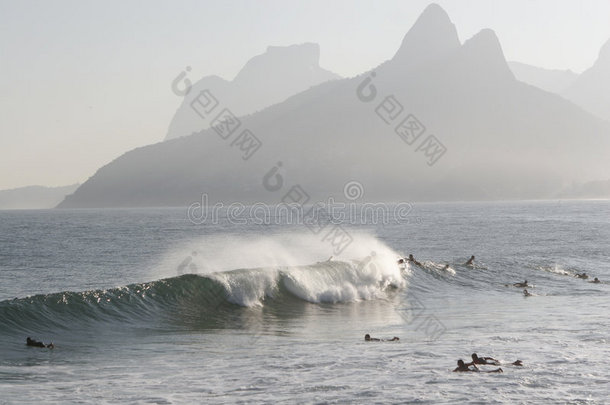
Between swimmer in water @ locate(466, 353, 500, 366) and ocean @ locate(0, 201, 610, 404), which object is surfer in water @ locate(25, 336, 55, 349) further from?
swimmer in water @ locate(466, 353, 500, 366)

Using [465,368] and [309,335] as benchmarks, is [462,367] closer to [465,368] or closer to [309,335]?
[465,368]

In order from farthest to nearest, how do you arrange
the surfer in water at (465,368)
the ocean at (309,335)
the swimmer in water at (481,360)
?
the swimmer in water at (481,360), the surfer in water at (465,368), the ocean at (309,335)

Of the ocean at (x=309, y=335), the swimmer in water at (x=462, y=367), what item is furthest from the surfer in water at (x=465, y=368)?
the ocean at (x=309, y=335)

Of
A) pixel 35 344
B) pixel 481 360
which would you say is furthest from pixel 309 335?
pixel 35 344

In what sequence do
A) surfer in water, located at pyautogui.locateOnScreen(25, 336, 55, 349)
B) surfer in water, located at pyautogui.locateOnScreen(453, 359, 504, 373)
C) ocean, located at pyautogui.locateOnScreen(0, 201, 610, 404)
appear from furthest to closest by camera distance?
1. surfer in water, located at pyautogui.locateOnScreen(25, 336, 55, 349)
2. surfer in water, located at pyautogui.locateOnScreen(453, 359, 504, 373)
3. ocean, located at pyautogui.locateOnScreen(0, 201, 610, 404)

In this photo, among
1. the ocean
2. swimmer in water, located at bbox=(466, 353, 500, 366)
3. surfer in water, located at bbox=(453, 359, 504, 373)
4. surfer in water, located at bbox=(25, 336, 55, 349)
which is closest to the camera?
the ocean

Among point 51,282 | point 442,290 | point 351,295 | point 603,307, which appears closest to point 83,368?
point 351,295

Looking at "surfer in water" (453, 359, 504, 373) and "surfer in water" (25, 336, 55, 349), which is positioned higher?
"surfer in water" (25, 336, 55, 349)

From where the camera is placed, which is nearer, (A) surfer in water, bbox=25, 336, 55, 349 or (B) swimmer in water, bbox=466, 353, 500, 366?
(B) swimmer in water, bbox=466, 353, 500, 366

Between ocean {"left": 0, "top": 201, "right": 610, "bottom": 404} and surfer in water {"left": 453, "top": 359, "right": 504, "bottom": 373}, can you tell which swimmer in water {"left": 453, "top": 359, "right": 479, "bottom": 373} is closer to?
surfer in water {"left": 453, "top": 359, "right": 504, "bottom": 373}

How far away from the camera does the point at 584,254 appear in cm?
6412

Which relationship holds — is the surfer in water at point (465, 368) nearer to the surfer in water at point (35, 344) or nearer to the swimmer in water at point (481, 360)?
the swimmer in water at point (481, 360)

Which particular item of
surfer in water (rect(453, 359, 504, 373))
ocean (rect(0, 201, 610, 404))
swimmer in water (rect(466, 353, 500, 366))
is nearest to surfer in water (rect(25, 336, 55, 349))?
ocean (rect(0, 201, 610, 404))

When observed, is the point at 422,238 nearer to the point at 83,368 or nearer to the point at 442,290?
the point at 442,290
